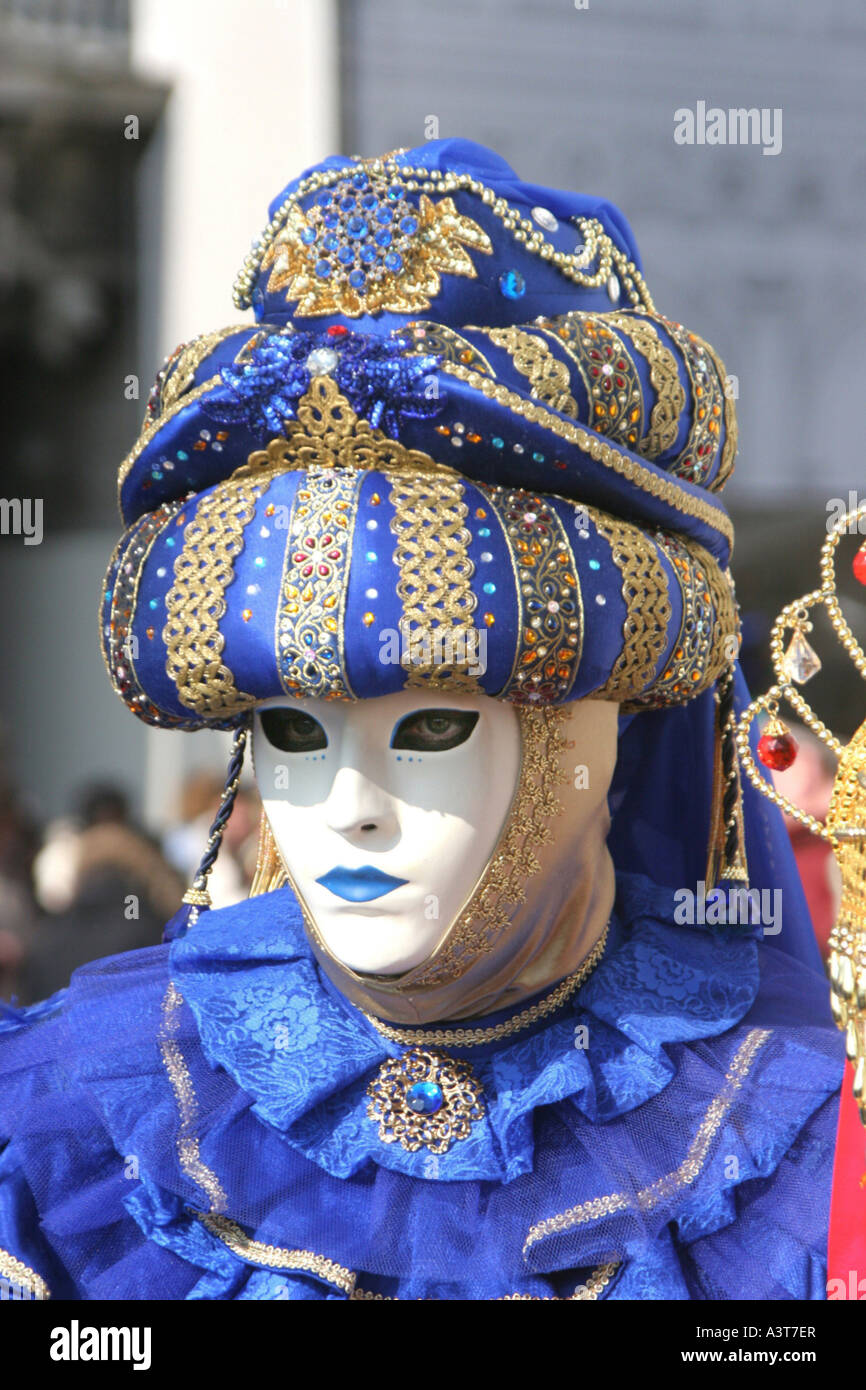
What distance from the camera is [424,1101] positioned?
1805 millimetres

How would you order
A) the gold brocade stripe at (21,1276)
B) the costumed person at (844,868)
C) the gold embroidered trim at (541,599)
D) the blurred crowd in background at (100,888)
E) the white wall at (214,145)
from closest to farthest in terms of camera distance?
1. the costumed person at (844,868)
2. the gold embroidered trim at (541,599)
3. the gold brocade stripe at (21,1276)
4. the blurred crowd in background at (100,888)
5. the white wall at (214,145)

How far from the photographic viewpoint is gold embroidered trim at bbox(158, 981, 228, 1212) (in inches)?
68.5

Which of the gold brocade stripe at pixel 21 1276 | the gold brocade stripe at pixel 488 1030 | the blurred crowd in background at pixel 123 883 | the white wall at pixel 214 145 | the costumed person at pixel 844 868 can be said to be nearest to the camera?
the costumed person at pixel 844 868

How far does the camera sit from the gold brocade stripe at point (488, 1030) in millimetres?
1841

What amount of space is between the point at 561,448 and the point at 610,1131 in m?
0.74

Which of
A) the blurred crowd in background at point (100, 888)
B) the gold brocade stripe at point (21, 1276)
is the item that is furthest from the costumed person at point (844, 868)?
the blurred crowd in background at point (100, 888)

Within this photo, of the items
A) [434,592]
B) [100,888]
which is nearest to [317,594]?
[434,592]

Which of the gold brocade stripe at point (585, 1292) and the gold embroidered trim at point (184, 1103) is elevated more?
the gold embroidered trim at point (184, 1103)

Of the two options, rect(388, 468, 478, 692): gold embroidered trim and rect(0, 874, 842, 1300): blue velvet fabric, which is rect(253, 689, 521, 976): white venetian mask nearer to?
rect(388, 468, 478, 692): gold embroidered trim

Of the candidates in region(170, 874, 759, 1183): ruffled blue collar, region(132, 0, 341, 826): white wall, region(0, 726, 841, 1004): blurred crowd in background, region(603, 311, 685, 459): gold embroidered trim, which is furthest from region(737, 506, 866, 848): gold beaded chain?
region(132, 0, 341, 826): white wall

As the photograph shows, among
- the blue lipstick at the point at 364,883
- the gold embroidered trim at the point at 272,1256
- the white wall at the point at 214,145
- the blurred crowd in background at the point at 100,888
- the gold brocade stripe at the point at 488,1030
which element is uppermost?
the white wall at the point at 214,145

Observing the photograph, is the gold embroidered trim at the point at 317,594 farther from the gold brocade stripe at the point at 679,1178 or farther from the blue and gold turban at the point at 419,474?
the gold brocade stripe at the point at 679,1178

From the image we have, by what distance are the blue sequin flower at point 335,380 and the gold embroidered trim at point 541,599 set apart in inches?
5.4

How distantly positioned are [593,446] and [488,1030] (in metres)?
0.67
